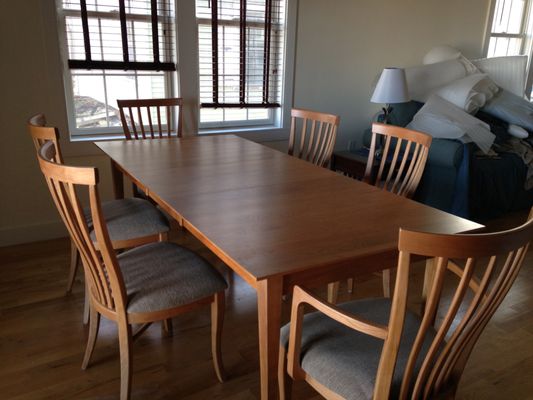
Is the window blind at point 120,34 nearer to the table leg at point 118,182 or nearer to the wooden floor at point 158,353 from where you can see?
the table leg at point 118,182

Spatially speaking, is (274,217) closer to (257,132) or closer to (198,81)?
(198,81)

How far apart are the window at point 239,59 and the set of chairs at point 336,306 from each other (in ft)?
5.20

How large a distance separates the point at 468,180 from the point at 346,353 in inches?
98.2

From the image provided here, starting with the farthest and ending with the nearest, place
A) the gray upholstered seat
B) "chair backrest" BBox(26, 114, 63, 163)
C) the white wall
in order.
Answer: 1. the white wall
2. "chair backrest" BBox(26, 114, 63, 163)
3. the gray upholstered seat

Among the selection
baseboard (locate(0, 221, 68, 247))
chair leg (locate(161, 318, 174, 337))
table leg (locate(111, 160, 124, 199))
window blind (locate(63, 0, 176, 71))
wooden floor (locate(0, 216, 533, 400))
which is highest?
window blind (locate(63, 0, 176, 71))

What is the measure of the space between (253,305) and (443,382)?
4.37 ft

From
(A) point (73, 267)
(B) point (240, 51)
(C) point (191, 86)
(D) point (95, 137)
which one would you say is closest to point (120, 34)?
(C) point (191, 86)

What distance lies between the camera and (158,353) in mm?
1993

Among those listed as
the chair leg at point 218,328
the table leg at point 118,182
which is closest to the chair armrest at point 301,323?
the chair leg at point 218,328

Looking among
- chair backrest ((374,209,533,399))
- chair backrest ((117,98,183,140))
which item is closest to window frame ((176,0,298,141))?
chair backrest ((117,98,183,140))

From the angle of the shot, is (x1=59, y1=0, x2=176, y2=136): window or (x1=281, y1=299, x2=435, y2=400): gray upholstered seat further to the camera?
(x1=59, y1=0, x2=176, y2=136): window

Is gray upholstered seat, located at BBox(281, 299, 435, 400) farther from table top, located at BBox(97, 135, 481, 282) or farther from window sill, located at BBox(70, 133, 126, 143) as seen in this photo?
window sill, located at BBox(70, 133, 126, 143)

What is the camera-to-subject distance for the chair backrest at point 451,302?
0.90m

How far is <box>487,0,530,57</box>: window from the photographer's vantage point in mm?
5016
